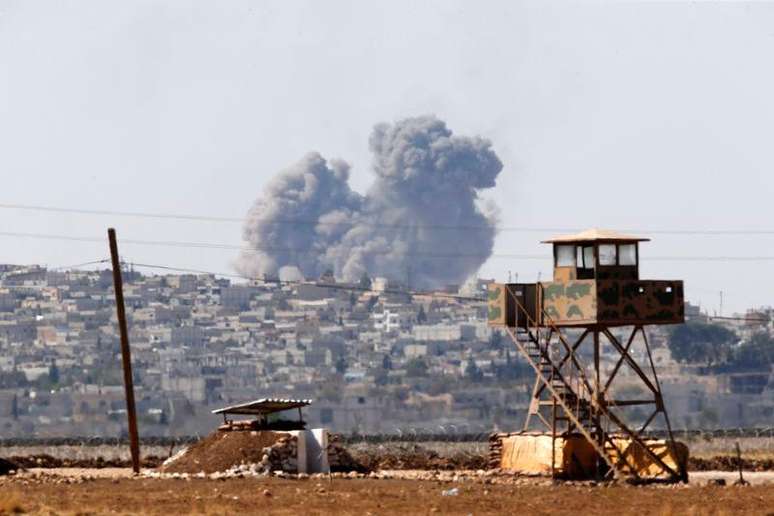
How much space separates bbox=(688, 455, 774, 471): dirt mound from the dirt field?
13782 millimetres

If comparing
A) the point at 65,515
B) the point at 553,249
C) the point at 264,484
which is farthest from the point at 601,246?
the point at 65,515

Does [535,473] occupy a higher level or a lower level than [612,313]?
lower

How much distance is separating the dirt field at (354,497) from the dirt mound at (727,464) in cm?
1378

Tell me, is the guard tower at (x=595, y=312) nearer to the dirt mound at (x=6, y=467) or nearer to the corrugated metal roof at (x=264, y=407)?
the corrugated metal roof at (x=264, y=407)

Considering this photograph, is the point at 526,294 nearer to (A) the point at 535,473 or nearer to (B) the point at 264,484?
(A) the point at 535,473

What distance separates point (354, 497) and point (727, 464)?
2630 centimetres

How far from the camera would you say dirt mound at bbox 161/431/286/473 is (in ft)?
213

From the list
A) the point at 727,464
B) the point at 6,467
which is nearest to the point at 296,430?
the point at 6,467

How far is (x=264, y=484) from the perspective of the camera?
58688 mm

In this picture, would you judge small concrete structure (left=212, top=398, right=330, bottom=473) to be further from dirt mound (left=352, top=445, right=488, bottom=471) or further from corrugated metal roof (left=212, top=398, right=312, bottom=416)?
dirt mound (left=352, top=445, right=488, bottom=471)

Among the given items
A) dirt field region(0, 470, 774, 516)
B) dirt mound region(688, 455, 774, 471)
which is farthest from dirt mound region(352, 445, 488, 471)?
dirt field region(0, 470, 774, 516)

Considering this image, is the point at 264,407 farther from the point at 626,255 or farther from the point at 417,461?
the point at 626,255

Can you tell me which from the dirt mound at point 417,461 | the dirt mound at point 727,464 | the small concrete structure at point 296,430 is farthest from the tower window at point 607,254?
the dirt mound at point 727,464

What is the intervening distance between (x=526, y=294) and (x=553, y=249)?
1617 millimetres
